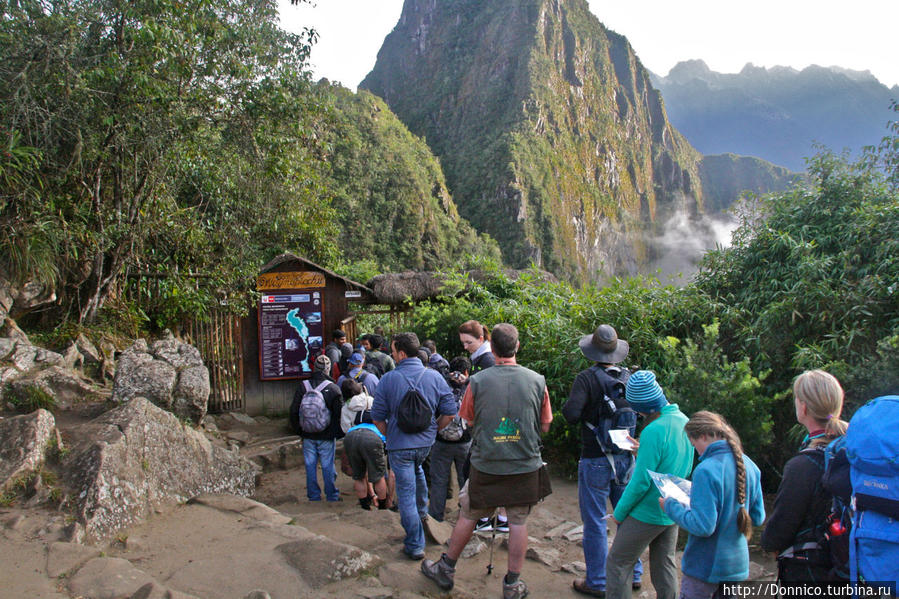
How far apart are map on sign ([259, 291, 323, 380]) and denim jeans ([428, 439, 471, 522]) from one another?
4629 mm

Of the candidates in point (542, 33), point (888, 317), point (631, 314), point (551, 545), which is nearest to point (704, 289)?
point (631, 314)

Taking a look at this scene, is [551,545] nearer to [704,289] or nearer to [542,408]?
[542,408]

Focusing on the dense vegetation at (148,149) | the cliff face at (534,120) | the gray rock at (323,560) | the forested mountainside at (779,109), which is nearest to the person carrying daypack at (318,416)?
the gray rock at (323,560)

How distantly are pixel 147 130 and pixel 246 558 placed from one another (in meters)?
5.27

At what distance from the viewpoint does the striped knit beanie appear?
283cm

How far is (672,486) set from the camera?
254 centimetres

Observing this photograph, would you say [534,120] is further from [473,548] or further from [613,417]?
[613,417]

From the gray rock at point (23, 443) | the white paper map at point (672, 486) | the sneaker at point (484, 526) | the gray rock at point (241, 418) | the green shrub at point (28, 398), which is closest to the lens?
the white paper map at point (672, 486)

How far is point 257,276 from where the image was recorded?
8688mm

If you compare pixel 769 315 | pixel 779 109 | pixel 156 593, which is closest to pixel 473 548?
pixel 156 593

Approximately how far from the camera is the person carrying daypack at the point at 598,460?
3.42 metres

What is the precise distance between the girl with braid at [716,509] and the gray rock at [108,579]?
105 inches

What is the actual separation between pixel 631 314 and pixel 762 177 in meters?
129

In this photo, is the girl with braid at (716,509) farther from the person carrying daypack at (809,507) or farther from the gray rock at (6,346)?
the gray rock at (6,346)
